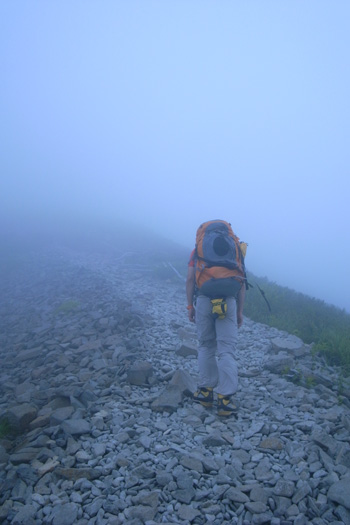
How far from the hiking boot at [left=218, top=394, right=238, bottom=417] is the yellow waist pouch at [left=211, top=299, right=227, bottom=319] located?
1.18m

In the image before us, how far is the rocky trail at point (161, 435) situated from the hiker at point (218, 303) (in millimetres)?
382

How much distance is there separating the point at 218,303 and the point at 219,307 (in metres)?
0.06

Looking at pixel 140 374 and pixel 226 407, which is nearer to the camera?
pixel 226 407

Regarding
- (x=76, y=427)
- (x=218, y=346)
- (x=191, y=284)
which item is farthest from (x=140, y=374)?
(x=191, y=284)

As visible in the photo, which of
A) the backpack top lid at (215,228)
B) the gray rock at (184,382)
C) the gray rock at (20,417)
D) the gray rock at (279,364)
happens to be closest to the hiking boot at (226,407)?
the gray rock at (184,382)

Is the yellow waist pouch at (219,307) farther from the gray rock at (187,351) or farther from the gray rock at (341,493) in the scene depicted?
the gray rock at (187,351)

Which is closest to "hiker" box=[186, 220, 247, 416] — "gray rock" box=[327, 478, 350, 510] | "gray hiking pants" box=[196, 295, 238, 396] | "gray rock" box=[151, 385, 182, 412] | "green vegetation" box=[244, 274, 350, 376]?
"gray hiking pants" box=[196, 295, 238, 396]

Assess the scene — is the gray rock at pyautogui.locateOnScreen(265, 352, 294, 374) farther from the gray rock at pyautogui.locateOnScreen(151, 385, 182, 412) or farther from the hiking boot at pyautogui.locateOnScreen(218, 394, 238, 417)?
the gray rock at pyautogui.locateOnScreen(151, 385, 182, 412)

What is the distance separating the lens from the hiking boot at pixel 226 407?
5.53 metres

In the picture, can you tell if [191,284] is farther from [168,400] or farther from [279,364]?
[279,364]

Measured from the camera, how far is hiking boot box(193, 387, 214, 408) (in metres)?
5.78

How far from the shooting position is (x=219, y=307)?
550 centimetres

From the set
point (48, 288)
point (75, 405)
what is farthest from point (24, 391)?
point (48, 288)

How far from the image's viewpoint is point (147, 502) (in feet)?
12.1
